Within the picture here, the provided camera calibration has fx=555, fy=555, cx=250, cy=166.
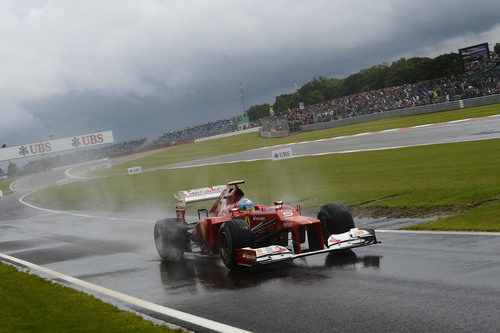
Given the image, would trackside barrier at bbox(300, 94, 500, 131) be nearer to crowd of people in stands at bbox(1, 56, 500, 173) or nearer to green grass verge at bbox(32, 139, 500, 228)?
crowd of people in stands at bbox(1, 56, 500, 173)

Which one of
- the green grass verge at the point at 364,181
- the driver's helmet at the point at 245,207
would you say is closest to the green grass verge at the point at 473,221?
the green grass verge at the point at 364,181

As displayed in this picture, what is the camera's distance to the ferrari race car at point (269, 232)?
9.34 meters

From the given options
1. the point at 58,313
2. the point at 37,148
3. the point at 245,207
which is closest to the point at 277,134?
the point at 245,207

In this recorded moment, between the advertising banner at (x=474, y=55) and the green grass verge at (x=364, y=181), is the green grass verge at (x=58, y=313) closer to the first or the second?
the green grass verge at (x=364, y=181)

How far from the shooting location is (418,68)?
9125cm

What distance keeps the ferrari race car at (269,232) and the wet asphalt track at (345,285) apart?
0.32 metres

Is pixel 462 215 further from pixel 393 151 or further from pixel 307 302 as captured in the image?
pixel 393 151

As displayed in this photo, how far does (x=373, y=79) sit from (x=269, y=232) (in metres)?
112

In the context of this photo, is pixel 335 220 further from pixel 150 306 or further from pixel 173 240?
pixel 173 240

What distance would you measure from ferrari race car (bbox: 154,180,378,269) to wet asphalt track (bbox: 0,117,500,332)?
323mm

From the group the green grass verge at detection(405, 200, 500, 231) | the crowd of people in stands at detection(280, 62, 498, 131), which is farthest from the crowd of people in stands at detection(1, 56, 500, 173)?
the green grass verge at detection(405, 200, 500, 231)

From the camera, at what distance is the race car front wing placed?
9.12m

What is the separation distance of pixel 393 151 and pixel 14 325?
22.8 metres

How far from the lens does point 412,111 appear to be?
2056 inches
